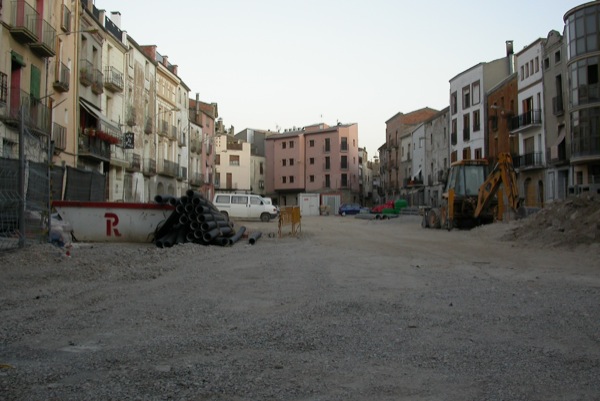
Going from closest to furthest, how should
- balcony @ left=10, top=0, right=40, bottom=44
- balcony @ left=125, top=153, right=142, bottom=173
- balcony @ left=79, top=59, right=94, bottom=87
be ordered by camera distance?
balcony @ left=10, top=0, right=40, bottom=44, balcony @ left=79, top=59, right=94, bottom=87, balcony @ left=125, top=153, right=142, bottom=173

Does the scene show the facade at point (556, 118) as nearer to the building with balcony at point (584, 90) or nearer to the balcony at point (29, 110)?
the building with balcony at point (584, 90)

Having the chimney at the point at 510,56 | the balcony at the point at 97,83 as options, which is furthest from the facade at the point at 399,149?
the balcony at the point at 97,83

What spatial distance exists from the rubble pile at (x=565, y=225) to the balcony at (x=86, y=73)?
77.9ft

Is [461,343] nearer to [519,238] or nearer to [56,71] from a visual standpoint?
[519,238]

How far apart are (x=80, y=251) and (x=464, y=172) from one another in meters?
19.5

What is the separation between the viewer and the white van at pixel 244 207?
125 ft

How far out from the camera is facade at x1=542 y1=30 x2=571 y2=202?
1464 inches

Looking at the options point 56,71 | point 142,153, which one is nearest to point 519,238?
point 56,71

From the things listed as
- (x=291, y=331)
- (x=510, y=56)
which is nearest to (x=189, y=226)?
(x=291, y=331)

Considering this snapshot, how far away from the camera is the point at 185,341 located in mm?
5188

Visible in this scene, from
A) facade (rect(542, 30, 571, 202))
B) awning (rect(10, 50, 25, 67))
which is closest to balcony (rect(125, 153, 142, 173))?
awning (rect(10, 50, 25, 67))

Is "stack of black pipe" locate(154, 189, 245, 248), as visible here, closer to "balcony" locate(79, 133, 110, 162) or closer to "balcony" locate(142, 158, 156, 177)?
"balcony" locate(79, 133, 110, 162)

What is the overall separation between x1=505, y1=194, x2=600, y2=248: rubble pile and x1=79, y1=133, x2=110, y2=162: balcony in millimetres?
22826

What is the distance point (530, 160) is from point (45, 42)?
3315cm
